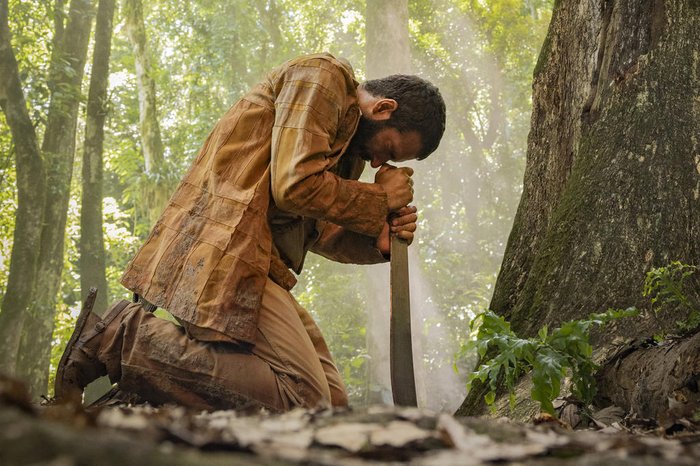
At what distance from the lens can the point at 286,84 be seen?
3699 mm

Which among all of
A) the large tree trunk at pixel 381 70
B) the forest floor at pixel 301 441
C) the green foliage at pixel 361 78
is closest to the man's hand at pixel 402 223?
the forest floor at pixel 301 441

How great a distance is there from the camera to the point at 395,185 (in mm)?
3857

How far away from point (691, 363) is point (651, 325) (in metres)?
0.82

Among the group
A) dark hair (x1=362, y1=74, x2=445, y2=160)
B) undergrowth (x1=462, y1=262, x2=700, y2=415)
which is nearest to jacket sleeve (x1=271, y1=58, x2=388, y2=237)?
dark hair (x1=362, y1=74, x2=445, y2=160)

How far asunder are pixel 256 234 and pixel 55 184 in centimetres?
1173

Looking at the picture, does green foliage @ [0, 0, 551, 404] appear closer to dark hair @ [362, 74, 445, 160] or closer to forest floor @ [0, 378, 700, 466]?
dark hair @ [362, 74, 445, 160]

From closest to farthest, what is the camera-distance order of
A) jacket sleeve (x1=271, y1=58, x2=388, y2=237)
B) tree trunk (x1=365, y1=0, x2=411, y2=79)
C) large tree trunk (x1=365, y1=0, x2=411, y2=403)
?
jacket sleeve (x1=271, y1=58, x2=388, y2=237) < large tree trunk (x1=365, y1=0, x2=411, y2=403) < tree trunk (x1=365, y1=0, x2=411, y2=79)

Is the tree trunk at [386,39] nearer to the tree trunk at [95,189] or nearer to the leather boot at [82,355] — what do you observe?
the tree trunk at [95,189]

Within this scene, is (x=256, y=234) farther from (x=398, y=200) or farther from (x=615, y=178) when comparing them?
(x=615, y=178)

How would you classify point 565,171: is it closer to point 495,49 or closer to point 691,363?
point 691,363

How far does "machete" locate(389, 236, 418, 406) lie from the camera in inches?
145

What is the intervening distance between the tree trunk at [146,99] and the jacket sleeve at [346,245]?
13054 mm

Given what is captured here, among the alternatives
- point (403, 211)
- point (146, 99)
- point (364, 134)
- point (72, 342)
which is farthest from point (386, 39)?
point (72, 342)

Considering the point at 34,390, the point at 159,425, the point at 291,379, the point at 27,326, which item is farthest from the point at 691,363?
the point at 27,326
